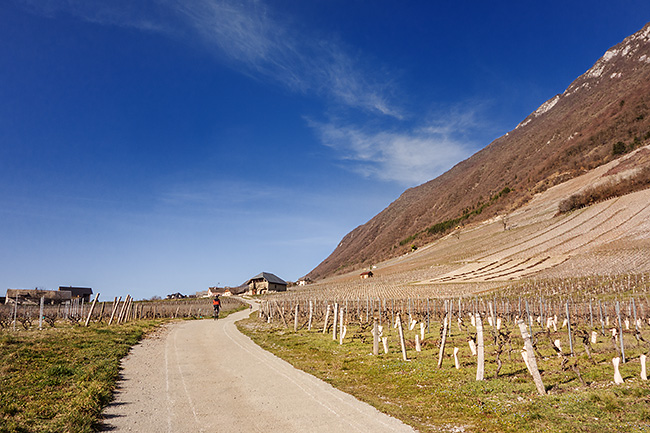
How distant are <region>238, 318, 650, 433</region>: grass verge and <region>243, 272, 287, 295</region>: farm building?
87.4 m

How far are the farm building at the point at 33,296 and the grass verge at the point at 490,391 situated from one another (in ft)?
213

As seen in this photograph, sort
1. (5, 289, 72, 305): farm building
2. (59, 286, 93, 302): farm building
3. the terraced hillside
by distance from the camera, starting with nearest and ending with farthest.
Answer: the terraced hillside < (5, 289, 72, 305): farm building < (59, 286, 93, 302): farm building

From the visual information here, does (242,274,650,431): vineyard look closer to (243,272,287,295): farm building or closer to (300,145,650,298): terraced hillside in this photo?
(300,145,650,298): terraced hillside

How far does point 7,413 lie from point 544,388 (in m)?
12.8

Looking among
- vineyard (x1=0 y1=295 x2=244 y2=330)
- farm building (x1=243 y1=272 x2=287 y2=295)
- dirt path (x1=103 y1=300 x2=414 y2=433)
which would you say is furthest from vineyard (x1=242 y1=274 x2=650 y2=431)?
farm building (x1=243 y1=272 x2=287 y2=295)

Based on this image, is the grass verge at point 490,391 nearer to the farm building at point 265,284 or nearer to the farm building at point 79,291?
the farm building at point 265,284

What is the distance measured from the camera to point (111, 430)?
8070 millimetres

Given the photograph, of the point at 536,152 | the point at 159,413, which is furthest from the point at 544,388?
the point at 536,152

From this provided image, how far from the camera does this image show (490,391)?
443 inches

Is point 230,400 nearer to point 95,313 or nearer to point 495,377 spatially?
point 495,377

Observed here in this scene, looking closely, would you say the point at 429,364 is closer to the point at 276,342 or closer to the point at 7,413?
the point at 276,342

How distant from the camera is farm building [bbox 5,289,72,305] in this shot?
6438cm

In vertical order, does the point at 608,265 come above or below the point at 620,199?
below

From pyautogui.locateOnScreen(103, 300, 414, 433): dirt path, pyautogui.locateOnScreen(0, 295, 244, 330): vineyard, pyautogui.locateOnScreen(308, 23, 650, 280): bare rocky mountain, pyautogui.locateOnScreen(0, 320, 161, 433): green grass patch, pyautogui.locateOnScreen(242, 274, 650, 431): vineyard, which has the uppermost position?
pyautogui.locateOnScreen(308, 23, 650, 280): bare rocky mountain
